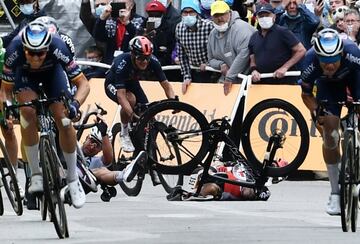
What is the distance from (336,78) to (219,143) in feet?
16.7

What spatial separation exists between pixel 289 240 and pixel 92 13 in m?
10.6

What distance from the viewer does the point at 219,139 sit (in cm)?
1716

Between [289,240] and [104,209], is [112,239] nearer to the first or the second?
[289,240]

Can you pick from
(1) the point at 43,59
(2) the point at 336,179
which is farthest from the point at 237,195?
(1) the point at 43,59

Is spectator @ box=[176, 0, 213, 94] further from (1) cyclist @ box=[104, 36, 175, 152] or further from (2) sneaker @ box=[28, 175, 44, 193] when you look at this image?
(2) sneaker @ box=[28, 175, 44, 193]

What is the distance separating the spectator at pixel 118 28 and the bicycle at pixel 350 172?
27.3ft

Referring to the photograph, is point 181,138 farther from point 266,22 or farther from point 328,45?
point 328,45

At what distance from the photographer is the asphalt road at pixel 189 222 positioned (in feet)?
40.3

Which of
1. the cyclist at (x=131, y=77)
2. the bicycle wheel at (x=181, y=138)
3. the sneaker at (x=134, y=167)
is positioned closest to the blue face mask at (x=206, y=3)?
the cyclist at (x=131, y=77)

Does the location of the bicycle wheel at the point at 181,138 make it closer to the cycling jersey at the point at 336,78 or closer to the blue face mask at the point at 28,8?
the blue face mask at the point at 28,8

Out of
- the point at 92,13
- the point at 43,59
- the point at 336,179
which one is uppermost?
the point at 43,59

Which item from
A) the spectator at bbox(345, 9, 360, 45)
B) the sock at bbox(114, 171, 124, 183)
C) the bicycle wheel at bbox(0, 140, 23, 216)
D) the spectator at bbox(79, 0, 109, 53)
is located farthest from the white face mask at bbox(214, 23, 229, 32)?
the bicycle wheel at bbox(0, 140, 23, 216)

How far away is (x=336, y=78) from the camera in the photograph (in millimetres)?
13578

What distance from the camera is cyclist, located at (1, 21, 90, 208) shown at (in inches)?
516
